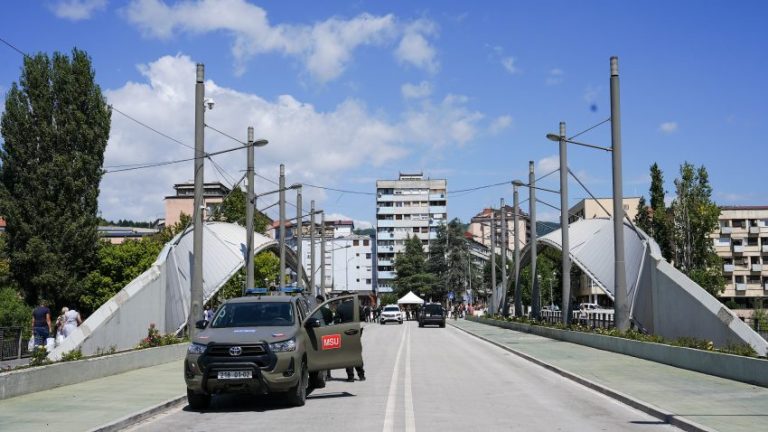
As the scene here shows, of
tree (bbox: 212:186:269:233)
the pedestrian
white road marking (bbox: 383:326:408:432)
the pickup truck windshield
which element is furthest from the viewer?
tree (bbox: 212:186:269:233)

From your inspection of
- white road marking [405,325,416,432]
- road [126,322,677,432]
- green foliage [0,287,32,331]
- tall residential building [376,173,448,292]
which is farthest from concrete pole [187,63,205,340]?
tall residential building [376,173,448,292]

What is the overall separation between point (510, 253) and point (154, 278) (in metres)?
131

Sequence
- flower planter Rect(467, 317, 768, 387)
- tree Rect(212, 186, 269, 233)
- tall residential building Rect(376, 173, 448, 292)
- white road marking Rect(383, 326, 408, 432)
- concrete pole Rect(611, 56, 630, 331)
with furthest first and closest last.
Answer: tall residential building Rect(376, 173, 448, 292) < tree Rect(212, 186, 269, 233) < concrete pole Rect(611, 56, 630, 331) < flower planter Rect(467, 317, 768, 387) < white road marking Rect(383, 326, 408, 432)

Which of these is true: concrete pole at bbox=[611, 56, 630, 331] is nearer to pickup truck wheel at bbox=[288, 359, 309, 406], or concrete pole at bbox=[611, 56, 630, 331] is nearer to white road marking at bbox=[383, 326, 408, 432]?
white road marking at bbox=[383, 326, 408, 432]

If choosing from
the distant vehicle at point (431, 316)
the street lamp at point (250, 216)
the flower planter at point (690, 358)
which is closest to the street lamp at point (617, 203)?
the flower planter at point (690, 358)

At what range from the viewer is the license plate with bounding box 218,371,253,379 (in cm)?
1223

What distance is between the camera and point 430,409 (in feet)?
40.6

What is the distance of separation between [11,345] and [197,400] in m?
16.1

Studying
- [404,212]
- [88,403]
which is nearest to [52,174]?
[88,403]

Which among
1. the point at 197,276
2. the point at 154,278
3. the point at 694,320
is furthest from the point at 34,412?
the point at 694,320

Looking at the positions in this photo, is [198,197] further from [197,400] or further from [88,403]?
[197,400]

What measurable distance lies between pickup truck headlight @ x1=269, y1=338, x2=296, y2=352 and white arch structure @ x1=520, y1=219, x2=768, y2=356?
12276 mm

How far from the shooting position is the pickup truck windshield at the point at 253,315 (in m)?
13.6

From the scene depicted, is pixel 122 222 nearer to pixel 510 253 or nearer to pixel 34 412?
pixel 510 253
